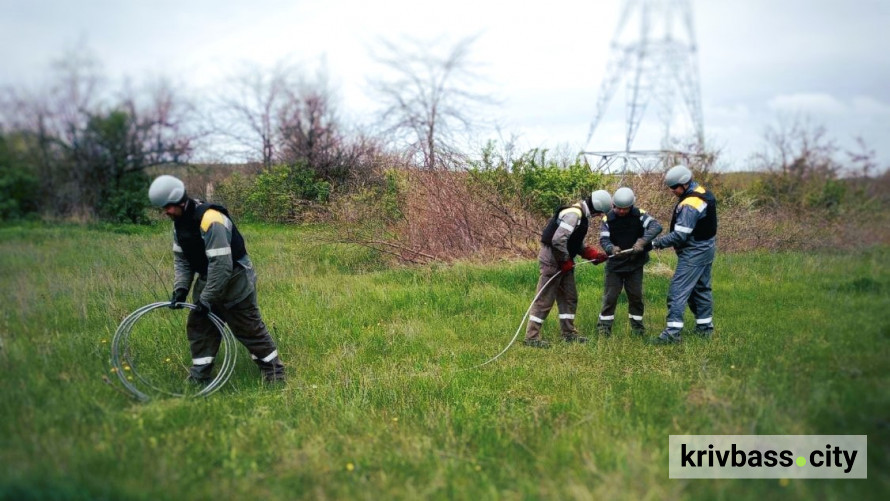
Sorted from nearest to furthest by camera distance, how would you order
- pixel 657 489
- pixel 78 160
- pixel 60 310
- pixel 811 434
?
pixel 657 489 → pixel 811 434 → pixel 78 160 → pixel 60 310

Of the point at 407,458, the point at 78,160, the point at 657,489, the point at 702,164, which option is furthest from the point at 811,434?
the point at 702,164

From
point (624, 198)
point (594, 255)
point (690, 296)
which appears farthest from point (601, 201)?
point (690, 296)

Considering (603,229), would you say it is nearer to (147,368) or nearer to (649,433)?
(649,433)

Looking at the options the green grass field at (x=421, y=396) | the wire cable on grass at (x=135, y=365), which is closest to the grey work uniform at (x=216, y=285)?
the wire cable on grass at (x=135, y=365)

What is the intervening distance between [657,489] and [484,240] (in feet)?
30.1

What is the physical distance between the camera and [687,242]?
6.20 m

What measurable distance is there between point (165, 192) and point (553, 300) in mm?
4196

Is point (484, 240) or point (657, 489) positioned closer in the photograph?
point (657, 489)

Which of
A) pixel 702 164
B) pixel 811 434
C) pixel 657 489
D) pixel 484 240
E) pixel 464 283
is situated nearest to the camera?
pixel 657 489

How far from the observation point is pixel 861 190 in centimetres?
393

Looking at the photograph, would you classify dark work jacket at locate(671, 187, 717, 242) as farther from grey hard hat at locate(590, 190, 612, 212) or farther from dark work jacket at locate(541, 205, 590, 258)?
dark work jacket at locate(541, 205, 590, 258)

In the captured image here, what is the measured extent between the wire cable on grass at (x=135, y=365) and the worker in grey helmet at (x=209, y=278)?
0.10 meters

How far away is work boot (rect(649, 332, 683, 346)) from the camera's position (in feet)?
19.9

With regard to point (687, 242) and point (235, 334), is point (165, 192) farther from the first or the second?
point (687, 242)
